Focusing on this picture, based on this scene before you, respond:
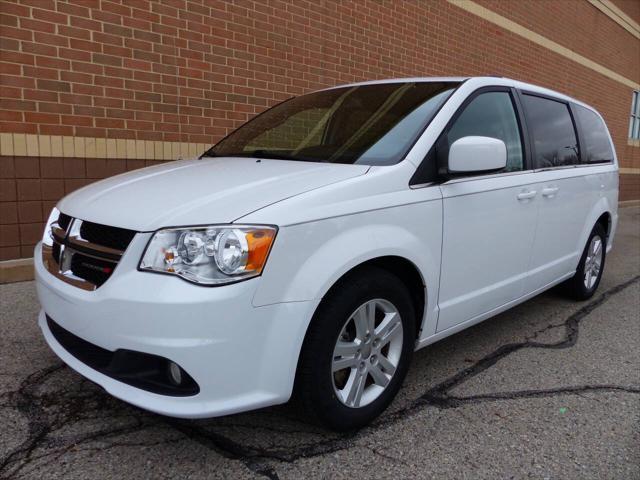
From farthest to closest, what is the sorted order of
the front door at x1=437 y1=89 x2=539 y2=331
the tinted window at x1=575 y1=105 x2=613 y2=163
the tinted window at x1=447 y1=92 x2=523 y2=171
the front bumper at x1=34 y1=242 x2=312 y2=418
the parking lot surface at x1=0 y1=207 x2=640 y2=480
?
the tinted window at x1=575 y1=105 x2=613 y2=163 → the tinted window at x1=447 y1=92 x2=523 y2=171 → the front door at x1=437 y1=89 x2=539 y2=331 → the parking lot surface at x1=0 y1=207 x2=640 y2=480 → the front bumper at x1=34 y1=242 x2=312 y2=418

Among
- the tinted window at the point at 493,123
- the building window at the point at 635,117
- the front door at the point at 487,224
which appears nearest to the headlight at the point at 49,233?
the front door at the point at 487,224

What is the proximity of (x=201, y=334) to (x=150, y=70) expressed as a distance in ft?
14.0

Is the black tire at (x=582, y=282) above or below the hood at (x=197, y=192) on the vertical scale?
below

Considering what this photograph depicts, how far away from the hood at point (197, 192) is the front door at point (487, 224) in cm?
69

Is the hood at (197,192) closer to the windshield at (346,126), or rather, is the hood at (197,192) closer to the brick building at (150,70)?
the windshield at (346,126)

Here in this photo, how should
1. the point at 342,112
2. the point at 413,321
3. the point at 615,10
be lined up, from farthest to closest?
the point at 615,10
the point at 342,112
the point at 413,321

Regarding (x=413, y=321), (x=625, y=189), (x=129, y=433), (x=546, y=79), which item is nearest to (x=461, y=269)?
(x=413, y=321)

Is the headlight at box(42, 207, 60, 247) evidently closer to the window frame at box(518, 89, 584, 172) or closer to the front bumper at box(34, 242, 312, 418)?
the front bumper at box(34, 242, 312, 418)

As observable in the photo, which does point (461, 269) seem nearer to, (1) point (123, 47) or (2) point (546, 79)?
(1) point (123, 47)

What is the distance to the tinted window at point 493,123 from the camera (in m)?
3.05

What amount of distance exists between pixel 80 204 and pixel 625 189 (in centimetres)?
1784

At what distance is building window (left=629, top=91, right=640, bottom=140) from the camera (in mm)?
18709

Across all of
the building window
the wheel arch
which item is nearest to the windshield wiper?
the wheel arch

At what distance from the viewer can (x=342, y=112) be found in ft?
11.1
